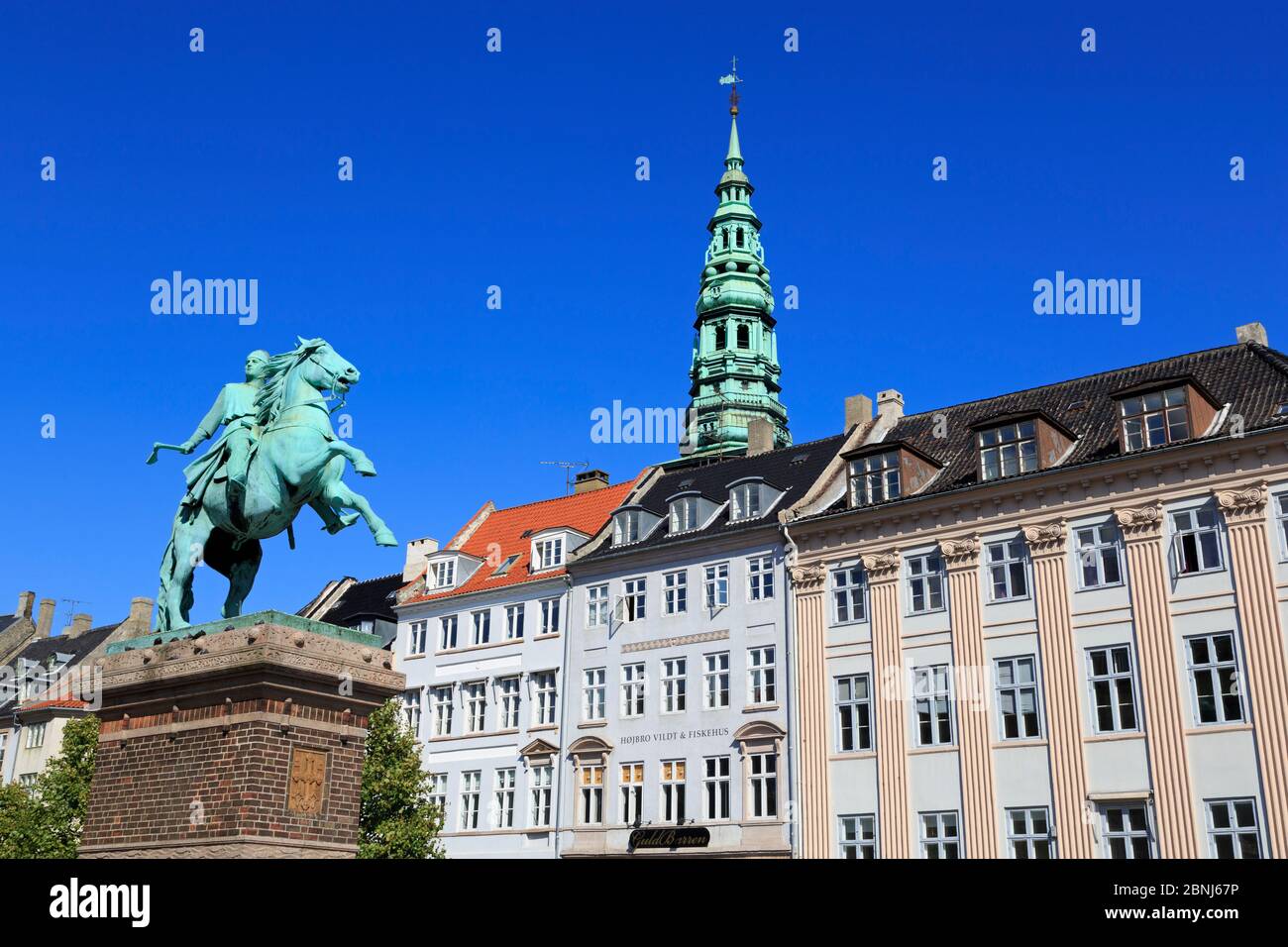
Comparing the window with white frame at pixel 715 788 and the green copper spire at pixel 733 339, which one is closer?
the window with white frame at pixel 715 788

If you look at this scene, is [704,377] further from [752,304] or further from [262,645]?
[262,645]

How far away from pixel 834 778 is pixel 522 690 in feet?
44.5

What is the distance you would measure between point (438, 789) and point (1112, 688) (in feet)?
84.6

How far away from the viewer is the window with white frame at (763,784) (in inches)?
1649

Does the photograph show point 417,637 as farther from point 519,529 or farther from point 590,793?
point 590,793

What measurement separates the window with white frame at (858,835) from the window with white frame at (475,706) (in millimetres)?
15820

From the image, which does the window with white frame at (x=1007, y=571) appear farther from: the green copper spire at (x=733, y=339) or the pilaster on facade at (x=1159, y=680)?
the green copper spire at (x=733, y=339)

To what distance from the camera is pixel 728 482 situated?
162ft

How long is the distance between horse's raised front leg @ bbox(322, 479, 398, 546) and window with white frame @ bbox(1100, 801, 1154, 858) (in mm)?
24838

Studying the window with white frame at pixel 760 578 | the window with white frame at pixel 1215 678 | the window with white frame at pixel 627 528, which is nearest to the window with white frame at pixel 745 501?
the window with white frame at pixel 760 578

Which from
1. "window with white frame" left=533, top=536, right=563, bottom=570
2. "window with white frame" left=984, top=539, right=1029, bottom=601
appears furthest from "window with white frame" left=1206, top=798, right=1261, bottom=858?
"window with white frame" left=533, top=536, right=563, bottom=570

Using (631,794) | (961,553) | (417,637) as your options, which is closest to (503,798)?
(631,794)

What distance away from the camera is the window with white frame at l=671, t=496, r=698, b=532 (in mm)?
48094
